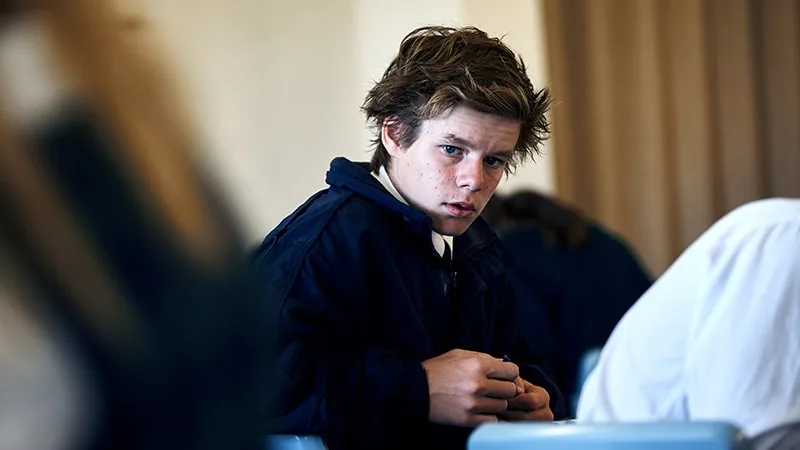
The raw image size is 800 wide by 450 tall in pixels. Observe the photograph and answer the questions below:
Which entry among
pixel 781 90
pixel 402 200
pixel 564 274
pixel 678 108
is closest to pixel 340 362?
pixel 402 200

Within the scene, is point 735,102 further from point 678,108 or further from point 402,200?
point 402,200

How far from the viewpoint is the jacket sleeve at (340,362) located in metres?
1.01

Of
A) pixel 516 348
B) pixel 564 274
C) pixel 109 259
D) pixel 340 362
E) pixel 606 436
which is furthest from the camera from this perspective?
pixel 564 274

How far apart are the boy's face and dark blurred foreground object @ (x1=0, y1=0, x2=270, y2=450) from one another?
0.67 metres

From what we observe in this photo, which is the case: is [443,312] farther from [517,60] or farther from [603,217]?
[603,217]

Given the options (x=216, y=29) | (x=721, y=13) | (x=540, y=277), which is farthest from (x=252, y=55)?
(x=721, y=13)

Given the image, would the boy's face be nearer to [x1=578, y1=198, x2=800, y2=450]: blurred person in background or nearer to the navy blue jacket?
the navy blue jacket

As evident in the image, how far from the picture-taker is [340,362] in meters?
1.05

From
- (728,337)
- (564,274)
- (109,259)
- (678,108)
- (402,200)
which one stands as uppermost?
(109,259)

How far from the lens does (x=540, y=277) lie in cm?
247

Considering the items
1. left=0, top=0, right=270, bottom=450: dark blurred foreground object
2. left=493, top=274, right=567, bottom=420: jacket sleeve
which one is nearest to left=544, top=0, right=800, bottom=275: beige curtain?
left=493, top=274, right=567, bottom=420: jacket sleeve

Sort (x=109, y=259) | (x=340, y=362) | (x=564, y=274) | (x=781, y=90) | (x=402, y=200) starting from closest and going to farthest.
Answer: (x=109, y=259) → (x=340, y=362) → (x=402, y=200) → (x=564, y=274) → (x=781, y=90)

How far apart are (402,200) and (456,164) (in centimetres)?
8

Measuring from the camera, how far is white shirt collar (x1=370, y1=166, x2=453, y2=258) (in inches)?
45.5
